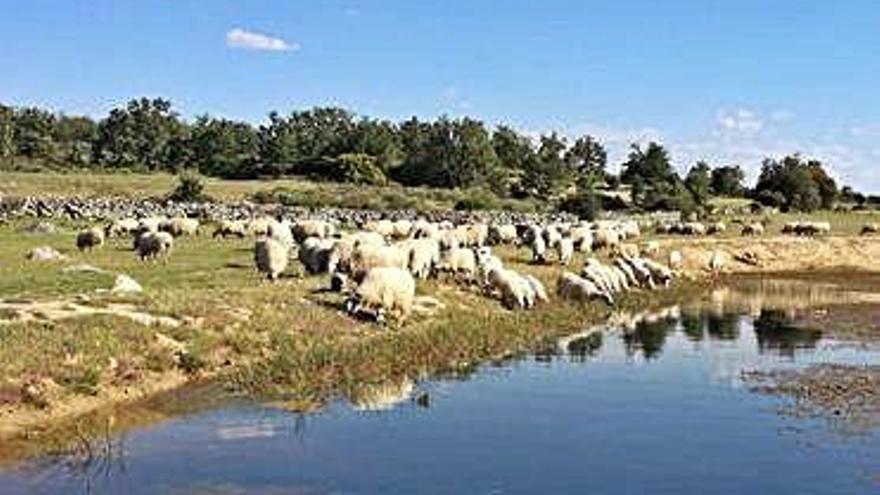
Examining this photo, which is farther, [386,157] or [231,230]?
[386,157]

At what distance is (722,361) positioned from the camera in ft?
111

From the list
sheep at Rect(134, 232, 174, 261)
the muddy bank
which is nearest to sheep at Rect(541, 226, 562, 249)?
sheep at Rect(134, 232, 174, 261)

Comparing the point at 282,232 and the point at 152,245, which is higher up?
the point at 282,232

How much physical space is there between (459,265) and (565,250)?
1112 cm

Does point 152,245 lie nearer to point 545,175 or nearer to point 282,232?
point 282,232

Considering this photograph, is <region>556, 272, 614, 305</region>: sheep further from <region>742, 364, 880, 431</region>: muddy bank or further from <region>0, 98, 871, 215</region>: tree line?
<region>0, 98, 871, 215</region>: tree line

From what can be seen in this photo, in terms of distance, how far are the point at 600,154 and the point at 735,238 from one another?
3387 inches

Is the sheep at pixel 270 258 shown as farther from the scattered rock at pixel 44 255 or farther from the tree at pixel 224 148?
the tree at pixel 224 148

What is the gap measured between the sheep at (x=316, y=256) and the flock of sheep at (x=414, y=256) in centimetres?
3

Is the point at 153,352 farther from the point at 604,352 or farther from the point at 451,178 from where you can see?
the point at 451,178

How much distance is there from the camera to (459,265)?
140 ft

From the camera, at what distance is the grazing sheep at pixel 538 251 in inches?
2066

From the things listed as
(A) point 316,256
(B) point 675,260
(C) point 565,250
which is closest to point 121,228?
(C) point 565,250

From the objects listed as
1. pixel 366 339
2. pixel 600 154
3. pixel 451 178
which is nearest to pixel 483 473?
pixel 366 339
